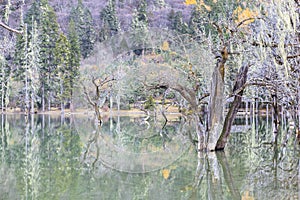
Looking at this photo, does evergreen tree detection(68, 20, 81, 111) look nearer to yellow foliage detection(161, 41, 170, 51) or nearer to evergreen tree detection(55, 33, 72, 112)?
evergreen tree detection(55, 33, 72, 112)

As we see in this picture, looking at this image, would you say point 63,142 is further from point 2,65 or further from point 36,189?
point 2,65

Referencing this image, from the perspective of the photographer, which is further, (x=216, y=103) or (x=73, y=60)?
(x=73, y=60)

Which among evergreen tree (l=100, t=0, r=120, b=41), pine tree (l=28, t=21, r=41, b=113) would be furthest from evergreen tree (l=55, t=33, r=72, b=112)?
evergreen tree (l=100, t=0, r=120, b=41)

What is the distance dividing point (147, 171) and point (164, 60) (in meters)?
14.0

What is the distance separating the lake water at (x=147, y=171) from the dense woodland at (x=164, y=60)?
1.17 meters

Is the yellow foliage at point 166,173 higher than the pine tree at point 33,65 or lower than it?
lower

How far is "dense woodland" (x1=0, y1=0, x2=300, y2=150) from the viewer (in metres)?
10.2

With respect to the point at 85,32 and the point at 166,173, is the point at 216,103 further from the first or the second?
the point at 85,32

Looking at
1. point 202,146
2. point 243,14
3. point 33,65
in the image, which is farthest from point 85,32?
point 202,146

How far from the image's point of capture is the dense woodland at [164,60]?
10.2 meters

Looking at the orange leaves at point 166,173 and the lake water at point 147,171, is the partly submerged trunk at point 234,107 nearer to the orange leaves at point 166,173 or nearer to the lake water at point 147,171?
the lake water at point 147,171

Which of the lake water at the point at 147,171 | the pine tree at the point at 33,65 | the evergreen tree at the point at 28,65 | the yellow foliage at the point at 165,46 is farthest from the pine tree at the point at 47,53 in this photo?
the lake water at the point at 147,171

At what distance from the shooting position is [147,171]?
9469mm

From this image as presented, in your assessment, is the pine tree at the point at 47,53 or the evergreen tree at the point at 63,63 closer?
the evergreen tree at the point at 63,63
